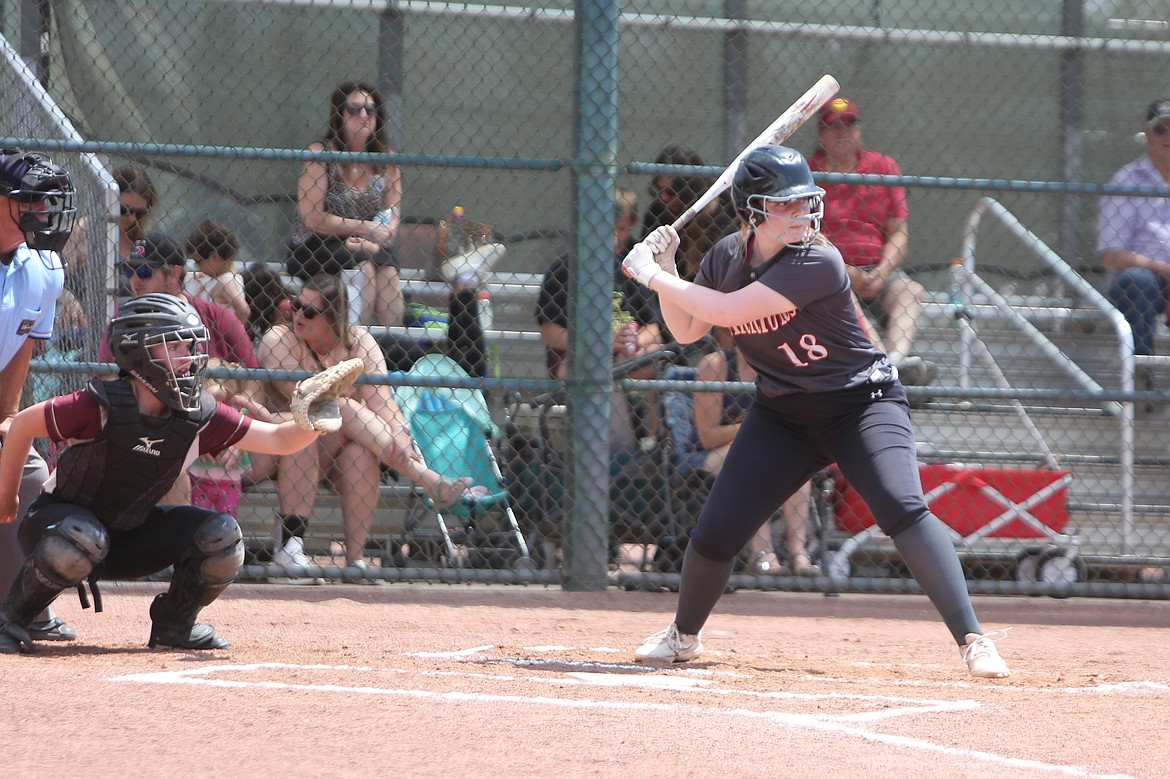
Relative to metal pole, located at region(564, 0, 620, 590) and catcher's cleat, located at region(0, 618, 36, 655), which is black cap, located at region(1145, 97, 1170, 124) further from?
catcher's cleat, located at region(0, 618, 36, 655)

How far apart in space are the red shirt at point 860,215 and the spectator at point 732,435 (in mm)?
778

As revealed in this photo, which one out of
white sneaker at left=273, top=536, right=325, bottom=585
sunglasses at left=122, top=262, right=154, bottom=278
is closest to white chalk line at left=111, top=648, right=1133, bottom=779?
white sneaker at left=273, top=536, right=325, bottom=585

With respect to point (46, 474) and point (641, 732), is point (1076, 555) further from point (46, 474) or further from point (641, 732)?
point (46, 474)

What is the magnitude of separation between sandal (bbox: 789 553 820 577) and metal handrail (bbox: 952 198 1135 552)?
4.75 ft

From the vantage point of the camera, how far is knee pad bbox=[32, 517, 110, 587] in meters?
4.07

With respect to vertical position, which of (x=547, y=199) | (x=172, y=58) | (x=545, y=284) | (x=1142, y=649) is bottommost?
(x=1142, y=649)

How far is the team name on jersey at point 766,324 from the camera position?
13.9ft

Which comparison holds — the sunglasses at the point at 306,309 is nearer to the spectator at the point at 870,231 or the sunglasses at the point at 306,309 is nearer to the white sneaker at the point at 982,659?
the spectator at the point at 870,231

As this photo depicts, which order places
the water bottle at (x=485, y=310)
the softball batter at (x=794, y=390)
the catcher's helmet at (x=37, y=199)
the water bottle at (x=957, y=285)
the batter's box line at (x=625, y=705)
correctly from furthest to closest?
the water bottle at (x=957, y=285) → the water bottle at (x=485, y=310) → the catcher's helmet at (x=37, y=199) → the softball batter at (x=794, y=390) → the batter's box line at (x=625, y=705)

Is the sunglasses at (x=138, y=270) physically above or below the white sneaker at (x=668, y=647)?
above

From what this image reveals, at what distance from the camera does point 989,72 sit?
8.08 m

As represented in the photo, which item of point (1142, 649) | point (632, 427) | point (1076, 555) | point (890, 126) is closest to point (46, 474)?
point (632, 427)

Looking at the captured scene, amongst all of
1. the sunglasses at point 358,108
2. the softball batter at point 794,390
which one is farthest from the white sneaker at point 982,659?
the sunglasses at point 358,108

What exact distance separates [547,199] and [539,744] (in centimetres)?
511
